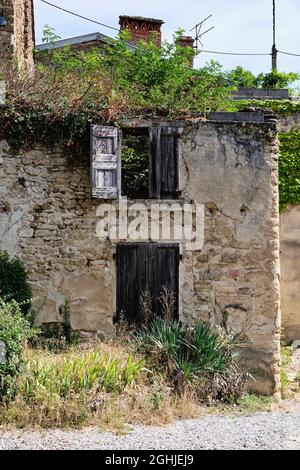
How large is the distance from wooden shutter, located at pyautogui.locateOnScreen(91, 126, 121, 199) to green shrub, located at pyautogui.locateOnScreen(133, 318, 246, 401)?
6.86 feet

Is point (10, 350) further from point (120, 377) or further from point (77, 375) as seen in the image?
point (120, 377)

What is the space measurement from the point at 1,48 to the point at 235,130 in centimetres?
546

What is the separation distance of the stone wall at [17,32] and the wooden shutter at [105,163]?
3.77 meters

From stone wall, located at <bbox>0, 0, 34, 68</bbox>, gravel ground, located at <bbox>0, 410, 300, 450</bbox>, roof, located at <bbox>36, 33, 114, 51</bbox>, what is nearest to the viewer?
gravel ground, located at <bbox>0, 410, 300, 450</bbox>

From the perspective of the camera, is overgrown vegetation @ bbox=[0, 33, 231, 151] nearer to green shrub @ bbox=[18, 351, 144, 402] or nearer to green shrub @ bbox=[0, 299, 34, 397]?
green shrub @ bbox=[0, 299, 34, 397]

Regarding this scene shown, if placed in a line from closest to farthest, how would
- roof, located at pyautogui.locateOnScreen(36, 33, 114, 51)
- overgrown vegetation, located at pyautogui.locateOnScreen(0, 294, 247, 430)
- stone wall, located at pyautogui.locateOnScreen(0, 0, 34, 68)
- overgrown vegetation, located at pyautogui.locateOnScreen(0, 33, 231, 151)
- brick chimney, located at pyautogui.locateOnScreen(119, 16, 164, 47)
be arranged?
overgrown vegetation, located at pyautogui.locateOnScreen(0, 294, 247, 430), overgrown vegetation, located at pyautogui.locateOnScreen(0, 33, 231, 151), stone wall, located at pyautogui.locateOnScreen(0, 0, 34, 68), roof, located at pyautogui.locateOnScreen(36, 33, 114, 51), brick chimney, located at pyautogui.locateOnScreen(119, 16, 164, 47)

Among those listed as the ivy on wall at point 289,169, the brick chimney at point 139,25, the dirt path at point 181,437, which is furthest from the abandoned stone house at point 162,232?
the brick chimney at point 139,25

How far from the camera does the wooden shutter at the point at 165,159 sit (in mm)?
9773

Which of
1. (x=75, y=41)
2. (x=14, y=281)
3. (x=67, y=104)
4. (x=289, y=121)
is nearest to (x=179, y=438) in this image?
(x=14, y=281)

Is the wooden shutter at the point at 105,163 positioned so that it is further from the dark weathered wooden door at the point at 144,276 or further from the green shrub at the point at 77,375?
the green shrub at the point at 77,375

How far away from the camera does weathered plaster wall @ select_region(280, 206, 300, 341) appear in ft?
42.7

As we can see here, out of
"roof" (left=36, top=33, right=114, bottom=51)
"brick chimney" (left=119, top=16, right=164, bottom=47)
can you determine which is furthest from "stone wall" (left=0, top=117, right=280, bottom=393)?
"brick chimney" (left=119, top=16, right=164, bottom=47)

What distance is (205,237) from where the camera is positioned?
977cm
